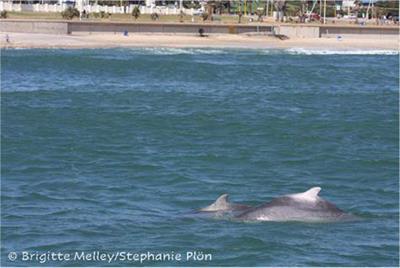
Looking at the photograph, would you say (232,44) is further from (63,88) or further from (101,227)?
(101,227)

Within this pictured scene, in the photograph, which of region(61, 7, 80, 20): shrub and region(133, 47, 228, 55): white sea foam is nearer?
region(133, 47, 228, 55): white sea foam

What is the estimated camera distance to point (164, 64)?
76500 mm

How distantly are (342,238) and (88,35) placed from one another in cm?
8314

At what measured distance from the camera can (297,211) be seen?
22.8 metres

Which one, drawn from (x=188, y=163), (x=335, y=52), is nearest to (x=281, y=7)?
(x=335, y=52)

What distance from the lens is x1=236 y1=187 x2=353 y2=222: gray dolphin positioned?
898 inches

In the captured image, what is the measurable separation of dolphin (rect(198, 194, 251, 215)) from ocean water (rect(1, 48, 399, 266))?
0.57m

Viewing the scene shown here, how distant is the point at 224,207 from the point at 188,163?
837 cm

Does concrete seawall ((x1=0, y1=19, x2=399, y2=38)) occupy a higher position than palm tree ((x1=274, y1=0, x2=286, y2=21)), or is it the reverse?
palm tree ((x1=274, y1=0, x2=286, y2=21))

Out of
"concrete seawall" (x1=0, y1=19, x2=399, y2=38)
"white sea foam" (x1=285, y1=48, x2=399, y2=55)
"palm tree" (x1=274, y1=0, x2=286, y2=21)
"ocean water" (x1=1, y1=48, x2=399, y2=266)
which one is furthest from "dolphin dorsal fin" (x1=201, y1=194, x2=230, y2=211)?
"palm tree" (x1=274, y1=0, x2=286, y2=21)

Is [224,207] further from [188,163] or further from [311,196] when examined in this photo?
[188,163]

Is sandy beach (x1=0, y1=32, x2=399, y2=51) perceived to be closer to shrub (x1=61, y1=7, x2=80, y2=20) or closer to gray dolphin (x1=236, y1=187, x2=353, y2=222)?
shrub (x1=61, y1=7, x2=80, y2=20)

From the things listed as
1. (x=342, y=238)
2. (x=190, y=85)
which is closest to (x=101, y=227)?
(x=342, y=238)

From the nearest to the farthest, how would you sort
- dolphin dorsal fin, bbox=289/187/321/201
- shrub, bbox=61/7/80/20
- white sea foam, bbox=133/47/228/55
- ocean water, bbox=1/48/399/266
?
ocean water, bbox=1/48/399/266 < dolphin dorsal fin, bbox=289/187/321/201 < white sea foam, bbox=133/47/228/55 < shrub, bbox=61/7/80/20
